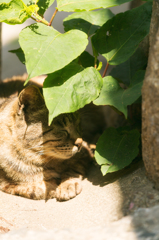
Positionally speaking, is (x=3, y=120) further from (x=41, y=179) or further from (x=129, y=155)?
(x=129, y=155)

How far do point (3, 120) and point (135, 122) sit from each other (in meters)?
1.06

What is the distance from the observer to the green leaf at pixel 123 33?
1532mm

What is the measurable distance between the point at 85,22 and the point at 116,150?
0.93 m

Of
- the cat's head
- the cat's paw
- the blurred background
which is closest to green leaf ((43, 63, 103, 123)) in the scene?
the cat's head

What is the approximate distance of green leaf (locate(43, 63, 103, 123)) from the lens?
1.33m

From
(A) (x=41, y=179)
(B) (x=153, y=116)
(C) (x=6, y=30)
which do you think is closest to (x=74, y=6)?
(B) (x=153, y=116)

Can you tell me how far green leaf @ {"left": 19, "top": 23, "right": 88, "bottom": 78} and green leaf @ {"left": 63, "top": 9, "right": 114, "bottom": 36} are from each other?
0.28 m

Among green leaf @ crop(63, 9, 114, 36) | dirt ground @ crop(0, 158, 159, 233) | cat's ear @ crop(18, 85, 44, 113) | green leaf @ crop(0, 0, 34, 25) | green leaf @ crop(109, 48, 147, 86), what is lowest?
dirt ground @ crop(0, 158, 159, 233)

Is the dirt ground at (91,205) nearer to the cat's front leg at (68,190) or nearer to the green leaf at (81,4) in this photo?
the cat's front leg at (68,190)

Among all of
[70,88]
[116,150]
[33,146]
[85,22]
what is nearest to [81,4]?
[85,22]

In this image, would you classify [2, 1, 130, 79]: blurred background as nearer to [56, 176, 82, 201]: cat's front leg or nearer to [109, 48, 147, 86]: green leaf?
[109, 48, 147, 86]: green leaf

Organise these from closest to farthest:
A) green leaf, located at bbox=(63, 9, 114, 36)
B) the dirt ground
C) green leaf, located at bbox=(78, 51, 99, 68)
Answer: the dirt ground
green leaf, located at bbox=(63, 9, 114, 36)
green leaf, located at bbox=(78, 51, 99, 68)

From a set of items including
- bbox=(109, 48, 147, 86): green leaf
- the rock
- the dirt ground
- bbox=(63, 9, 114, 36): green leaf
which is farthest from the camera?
bbox=(109, 48, 147, 86): green leaf

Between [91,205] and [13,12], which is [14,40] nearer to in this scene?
[13,12]
